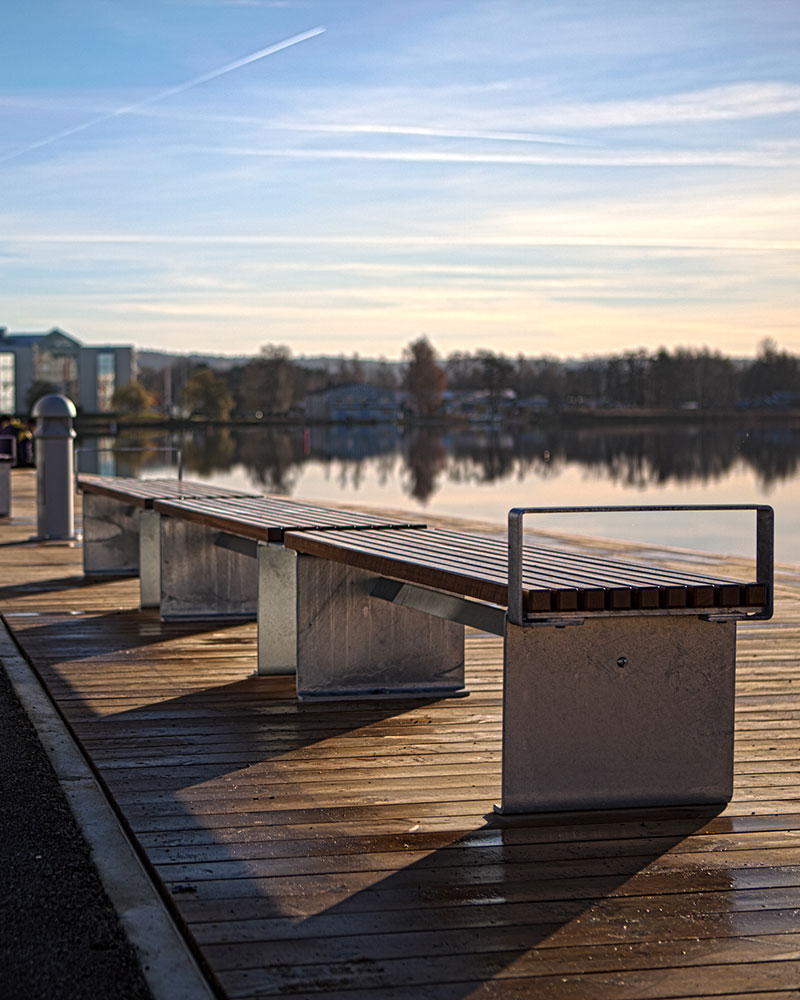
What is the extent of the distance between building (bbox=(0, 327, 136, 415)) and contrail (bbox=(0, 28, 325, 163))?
76655 millimetres

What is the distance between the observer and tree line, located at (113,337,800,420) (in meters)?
138

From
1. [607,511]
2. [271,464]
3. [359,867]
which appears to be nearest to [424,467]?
[271,464]

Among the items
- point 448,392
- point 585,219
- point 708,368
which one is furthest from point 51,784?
point 448,392

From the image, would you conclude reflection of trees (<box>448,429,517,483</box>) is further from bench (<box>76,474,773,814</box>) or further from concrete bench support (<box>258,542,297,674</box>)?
bench (<box>76,474,773,814</box>)

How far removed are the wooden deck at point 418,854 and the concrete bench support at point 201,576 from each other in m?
1.58

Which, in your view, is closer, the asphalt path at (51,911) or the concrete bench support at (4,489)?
the asphalt path at (51,911)

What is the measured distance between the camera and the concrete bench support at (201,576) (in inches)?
305

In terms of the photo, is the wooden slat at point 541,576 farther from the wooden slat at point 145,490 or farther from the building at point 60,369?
the building at point 60,369

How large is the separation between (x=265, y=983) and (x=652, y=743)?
1.67 meters

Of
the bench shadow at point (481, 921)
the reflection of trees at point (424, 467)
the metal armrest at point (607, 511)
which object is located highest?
the metal armrest at point (607, 511)

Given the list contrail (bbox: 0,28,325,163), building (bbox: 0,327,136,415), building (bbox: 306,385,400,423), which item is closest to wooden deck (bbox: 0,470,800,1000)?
contrail (bbox: 0,28,325,163)

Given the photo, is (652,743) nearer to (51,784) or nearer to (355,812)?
(355,812)

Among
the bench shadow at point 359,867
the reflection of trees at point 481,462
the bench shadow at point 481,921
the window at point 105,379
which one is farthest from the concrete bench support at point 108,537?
the window at point 105,379

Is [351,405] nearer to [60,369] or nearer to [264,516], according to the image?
[60,369]
